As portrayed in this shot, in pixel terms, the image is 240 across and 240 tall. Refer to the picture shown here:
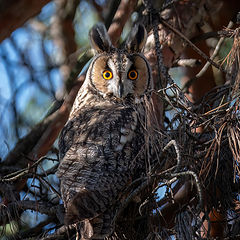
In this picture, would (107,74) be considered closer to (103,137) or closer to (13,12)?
(103,137)

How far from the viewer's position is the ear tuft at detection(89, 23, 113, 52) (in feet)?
10.1

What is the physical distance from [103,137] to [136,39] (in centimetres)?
97

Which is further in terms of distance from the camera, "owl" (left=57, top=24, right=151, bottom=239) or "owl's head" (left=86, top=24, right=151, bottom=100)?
"owl's head" (left=86, top=24, right=151, bottom=100)

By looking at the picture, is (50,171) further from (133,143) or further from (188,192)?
(188,192)

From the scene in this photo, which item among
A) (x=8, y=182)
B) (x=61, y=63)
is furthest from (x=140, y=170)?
(x=61, y=63)

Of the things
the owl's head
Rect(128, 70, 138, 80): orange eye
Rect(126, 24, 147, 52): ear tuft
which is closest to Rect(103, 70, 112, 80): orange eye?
the owl's head

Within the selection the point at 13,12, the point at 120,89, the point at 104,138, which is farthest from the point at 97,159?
the point at 13,12

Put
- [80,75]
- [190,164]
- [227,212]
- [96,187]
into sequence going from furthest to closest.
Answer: [80,75] < [227,212] < [96,187] < [190,164]

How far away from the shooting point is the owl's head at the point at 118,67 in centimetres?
291

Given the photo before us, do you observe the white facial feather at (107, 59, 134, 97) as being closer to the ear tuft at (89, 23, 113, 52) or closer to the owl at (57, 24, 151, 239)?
the owl at (57, 24, 151, 239)

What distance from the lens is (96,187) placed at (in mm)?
2262

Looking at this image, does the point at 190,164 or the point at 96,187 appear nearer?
Answer: the point at 190,164

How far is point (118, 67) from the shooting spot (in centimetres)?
289

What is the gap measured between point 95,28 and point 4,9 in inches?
60.1
